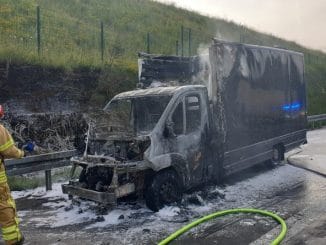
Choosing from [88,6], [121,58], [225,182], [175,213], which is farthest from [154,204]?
[88,6]

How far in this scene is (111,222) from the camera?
6.40 m

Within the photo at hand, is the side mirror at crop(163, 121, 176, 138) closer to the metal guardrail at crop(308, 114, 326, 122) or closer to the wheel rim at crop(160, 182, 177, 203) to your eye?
the wheel rim at crop(160, 182, 177, 203)

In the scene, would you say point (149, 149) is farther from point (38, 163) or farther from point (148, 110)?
point (38, 163)

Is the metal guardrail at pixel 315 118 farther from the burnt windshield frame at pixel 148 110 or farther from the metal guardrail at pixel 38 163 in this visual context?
the metal guardrail at pixel 38 163

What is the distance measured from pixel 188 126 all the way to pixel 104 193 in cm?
207

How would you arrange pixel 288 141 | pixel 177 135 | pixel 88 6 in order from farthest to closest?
pixel 88 6
pixel 288 141
pixel 177 135

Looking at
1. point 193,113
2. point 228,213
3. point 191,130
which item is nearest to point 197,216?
point 228,213

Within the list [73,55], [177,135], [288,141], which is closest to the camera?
[177,135]

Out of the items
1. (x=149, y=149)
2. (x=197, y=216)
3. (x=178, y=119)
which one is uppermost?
(x=178, y=119)

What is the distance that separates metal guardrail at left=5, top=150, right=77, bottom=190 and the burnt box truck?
4.59ft

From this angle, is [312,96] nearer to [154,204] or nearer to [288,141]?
[288,141]

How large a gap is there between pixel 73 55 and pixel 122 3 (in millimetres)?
16658

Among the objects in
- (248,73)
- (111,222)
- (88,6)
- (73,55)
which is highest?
(88,6)

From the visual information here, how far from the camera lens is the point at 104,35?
72.4 feet
